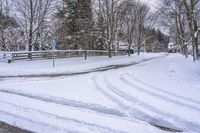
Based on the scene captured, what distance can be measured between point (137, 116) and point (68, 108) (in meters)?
2.06

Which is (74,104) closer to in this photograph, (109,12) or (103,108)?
(103,108)

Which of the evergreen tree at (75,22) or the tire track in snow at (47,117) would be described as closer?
the tire track in snow at (47,117)

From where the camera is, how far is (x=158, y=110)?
346 inches

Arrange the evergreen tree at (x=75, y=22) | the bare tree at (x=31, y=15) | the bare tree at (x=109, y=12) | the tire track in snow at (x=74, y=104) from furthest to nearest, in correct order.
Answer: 1. the evergreen tree at (x=75, y=22)
2. the bare tree at (x=109, y=12)
3. the bare tree at (x=31, y=15)
4. the tire track in snow at (x=74, y=104)

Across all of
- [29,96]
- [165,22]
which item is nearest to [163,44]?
[165,22]

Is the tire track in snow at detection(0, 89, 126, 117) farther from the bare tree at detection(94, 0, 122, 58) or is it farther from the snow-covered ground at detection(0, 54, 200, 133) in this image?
the bare tree at detection(94, 0, 122, 58)

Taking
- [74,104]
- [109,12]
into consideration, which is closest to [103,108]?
[74,104]

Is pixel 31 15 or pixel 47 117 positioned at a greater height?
pixel 31 15

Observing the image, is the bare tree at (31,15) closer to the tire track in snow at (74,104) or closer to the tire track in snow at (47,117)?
the tire track in snow at (74,104)

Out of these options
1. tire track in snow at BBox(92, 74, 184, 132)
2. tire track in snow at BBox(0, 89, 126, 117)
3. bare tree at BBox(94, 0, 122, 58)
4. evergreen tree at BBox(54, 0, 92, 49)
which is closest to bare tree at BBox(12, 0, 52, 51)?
bare tree at BBox(94, 0, 122, 58)

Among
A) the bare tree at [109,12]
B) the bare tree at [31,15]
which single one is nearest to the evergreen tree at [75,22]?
the bare tree at [109,12]

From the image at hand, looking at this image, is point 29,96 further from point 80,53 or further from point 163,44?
point 163,44

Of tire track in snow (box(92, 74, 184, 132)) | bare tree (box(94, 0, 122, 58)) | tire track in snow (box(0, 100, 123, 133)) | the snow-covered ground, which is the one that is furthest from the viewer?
bare tree (box(94, 0, 122, 58))

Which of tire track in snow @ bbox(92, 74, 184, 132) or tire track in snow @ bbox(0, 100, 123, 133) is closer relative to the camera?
tire track in snow @ bbox(0, 100, 123, 133)
